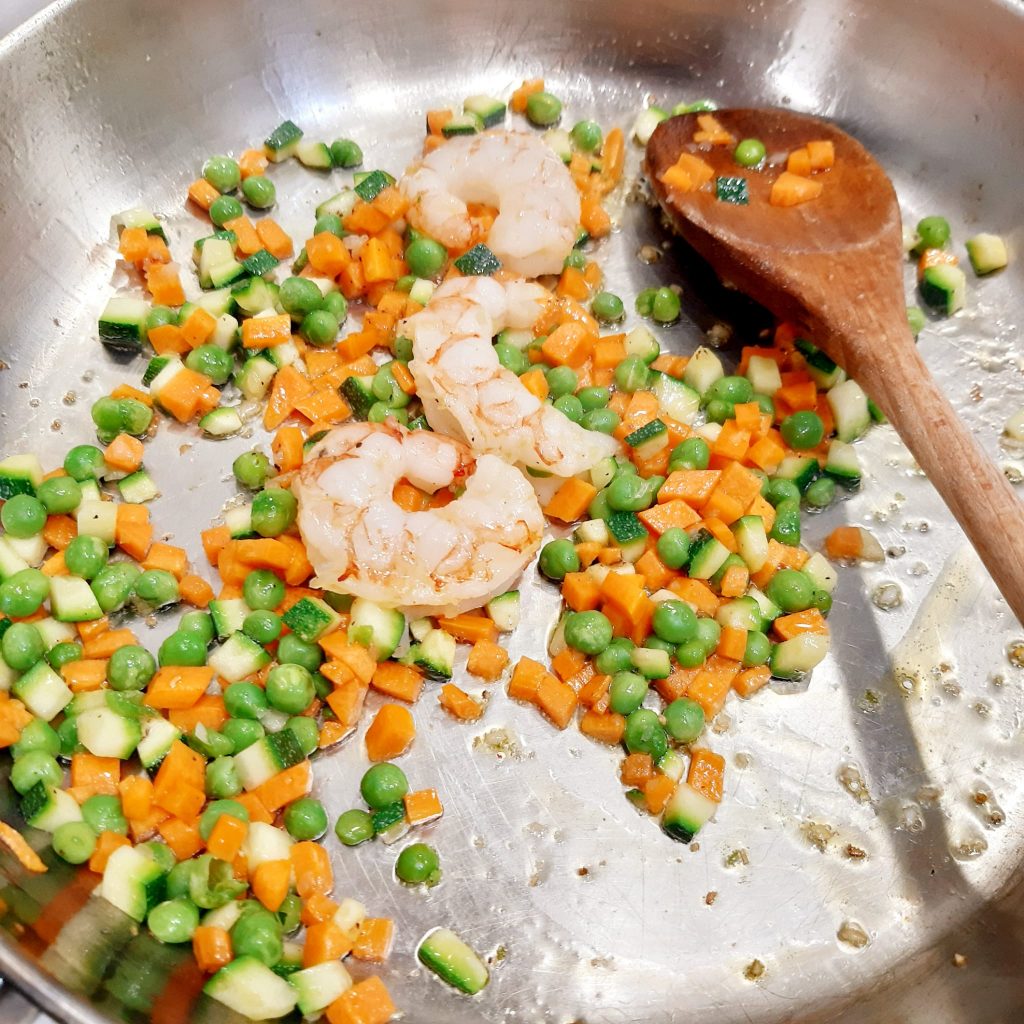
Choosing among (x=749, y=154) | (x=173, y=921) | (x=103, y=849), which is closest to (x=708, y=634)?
(x=173, y=921)

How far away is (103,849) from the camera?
2412 mm

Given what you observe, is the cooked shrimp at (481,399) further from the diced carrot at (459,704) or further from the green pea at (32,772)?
the green pea at (32,772)

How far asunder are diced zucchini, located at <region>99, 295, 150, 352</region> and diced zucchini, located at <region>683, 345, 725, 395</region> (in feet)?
5.92

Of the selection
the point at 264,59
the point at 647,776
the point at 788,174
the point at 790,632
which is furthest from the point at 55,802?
the point at 788,174

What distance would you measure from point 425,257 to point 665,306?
2.75 ft

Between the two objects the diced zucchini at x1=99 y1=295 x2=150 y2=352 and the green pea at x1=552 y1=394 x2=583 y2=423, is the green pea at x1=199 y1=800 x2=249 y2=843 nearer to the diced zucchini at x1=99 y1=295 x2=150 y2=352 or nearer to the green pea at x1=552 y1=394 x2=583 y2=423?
the green pea at x1=552 y1=394 x2=583 y2=423

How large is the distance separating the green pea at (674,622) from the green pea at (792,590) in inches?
11.3

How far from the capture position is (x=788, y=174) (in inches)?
134

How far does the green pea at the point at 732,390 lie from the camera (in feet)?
10.4

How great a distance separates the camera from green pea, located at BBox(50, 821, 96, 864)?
2387mm

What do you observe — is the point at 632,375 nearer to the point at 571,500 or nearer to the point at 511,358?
the point at 511,358

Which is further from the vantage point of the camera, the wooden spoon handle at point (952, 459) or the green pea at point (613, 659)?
the green pea at point (613, 659)

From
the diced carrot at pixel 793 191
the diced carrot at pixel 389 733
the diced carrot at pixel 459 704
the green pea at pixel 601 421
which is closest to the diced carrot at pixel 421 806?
the diced carrot at pixel 389 733

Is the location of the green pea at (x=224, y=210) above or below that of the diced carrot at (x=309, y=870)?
above
